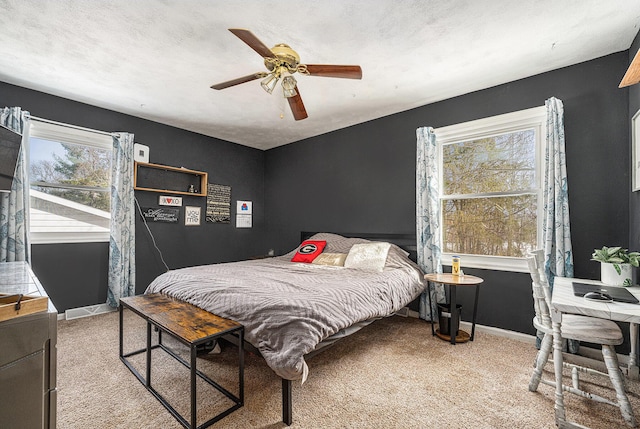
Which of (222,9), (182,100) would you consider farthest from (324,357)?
(182,100)

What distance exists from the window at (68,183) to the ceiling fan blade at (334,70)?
122 inches

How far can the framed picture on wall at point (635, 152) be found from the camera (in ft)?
7.03

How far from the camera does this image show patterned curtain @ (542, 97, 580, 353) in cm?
250

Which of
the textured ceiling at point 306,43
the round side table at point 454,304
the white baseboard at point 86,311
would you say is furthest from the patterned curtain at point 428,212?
the white baseboard at point 86,311

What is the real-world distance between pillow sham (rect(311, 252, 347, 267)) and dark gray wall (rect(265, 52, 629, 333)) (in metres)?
0.67

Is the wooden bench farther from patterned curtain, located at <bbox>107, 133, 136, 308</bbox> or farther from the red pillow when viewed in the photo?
the red pillow

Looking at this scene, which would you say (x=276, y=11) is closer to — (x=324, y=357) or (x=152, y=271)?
(x=324, y=357)

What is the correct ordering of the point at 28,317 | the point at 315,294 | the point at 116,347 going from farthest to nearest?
the point at 116,347 < the point at 315,294 < the point at 28,317

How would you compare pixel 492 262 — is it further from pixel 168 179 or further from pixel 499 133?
pixel 168 179

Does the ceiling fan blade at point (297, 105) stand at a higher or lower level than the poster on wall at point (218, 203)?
higher

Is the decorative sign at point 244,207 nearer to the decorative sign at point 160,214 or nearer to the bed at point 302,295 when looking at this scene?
the decorative sign at point 160,214

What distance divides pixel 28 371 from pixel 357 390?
174 cm

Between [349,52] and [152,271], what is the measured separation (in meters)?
3.80

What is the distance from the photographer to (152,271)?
4.13 m
